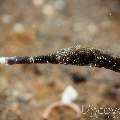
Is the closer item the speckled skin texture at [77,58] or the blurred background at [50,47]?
A: the speckled skin texture at [77,58]

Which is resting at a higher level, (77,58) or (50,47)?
(50,47)

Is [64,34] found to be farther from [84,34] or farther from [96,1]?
[96,1]

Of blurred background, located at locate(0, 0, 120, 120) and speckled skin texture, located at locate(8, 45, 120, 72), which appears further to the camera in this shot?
blurred background, located at locate(0, 0, 120, 120)

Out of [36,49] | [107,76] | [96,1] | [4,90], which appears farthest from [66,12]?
[4,90]

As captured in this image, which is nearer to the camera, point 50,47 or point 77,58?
point 77,58
